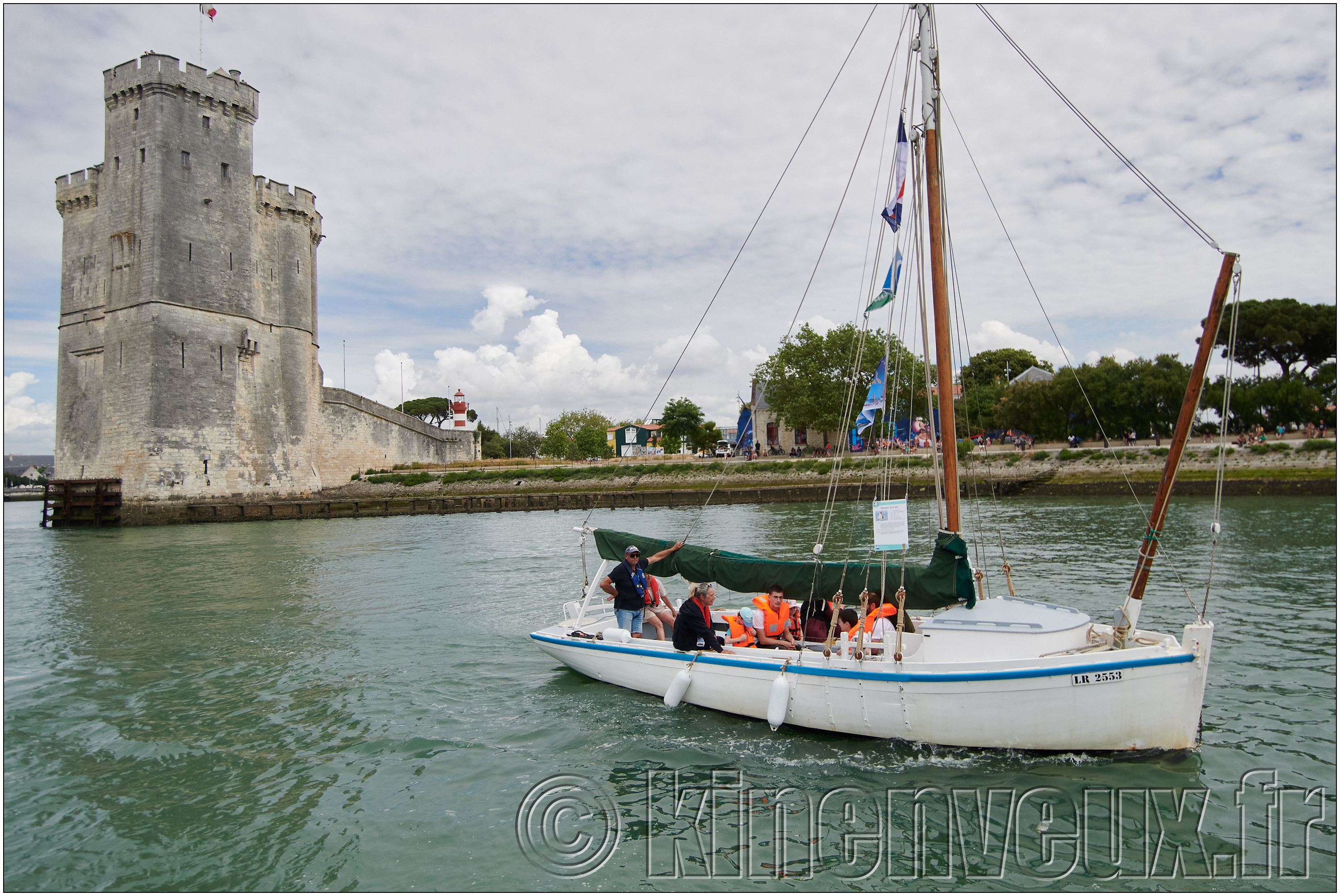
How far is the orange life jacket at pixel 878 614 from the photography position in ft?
Result: 29.7

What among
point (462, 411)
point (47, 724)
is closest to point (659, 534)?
point (47, 724)

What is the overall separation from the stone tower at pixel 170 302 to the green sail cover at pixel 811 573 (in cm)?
4301

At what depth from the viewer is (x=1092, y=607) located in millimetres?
15188

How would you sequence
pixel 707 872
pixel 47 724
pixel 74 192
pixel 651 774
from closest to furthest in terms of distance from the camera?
pixel 707 872 → pixel 651 774 → pixel 47 724 → pixel 74 192

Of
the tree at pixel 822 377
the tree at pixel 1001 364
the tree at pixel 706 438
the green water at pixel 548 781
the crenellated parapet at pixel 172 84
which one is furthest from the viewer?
the tree at pixel 706 438

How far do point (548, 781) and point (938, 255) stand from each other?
800 cm

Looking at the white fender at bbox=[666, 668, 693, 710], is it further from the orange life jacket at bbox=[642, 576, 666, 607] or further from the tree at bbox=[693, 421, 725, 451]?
the tree at bbox=[693, 421, 725, 451]

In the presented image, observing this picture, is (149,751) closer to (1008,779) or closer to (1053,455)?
(1008,779)

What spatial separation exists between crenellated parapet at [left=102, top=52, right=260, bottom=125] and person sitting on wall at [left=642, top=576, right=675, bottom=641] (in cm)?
4843

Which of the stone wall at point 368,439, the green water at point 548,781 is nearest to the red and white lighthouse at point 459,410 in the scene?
the stone wall at point 368,439

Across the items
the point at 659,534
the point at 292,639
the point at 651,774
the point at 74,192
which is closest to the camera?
the point at 651,774

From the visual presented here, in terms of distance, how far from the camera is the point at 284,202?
53.0 m

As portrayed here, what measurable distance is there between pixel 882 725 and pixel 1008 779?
4.51 ft

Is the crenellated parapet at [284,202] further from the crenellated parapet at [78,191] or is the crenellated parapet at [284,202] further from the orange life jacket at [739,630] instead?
the orange life jacket at [739,630]
